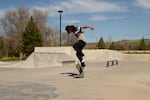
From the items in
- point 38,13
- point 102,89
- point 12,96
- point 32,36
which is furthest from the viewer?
point 38,13

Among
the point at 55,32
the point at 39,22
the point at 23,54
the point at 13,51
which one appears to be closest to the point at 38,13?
the point at 39,22

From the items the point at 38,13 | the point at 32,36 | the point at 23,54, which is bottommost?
the point at 23,54

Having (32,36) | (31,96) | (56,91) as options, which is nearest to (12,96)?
(31,96)

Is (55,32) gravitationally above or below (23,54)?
above

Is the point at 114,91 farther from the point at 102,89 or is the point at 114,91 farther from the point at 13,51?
the point at 13,51

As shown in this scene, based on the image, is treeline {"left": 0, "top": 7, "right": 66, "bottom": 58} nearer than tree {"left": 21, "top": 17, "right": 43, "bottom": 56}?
No

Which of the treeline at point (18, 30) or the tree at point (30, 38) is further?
the treeline at point (18, 30)

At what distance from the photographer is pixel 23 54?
4547 cm

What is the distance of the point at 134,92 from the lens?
6.70 m

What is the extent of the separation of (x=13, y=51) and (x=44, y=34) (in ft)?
29.3

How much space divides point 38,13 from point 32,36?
52.1 ft

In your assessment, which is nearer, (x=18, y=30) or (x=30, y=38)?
(x=30, y=38)

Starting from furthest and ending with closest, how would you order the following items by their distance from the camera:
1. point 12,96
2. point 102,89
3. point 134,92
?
point 102,89
point 134,92
point 12,96

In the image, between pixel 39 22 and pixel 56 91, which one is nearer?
pixel 56 91
